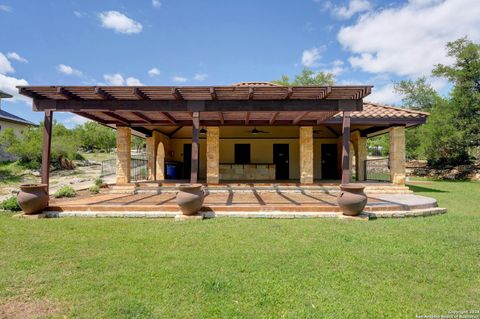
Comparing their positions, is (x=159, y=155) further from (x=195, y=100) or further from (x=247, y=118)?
(x=195, y=100)

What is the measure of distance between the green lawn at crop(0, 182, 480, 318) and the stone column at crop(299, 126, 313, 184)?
17.9 feet

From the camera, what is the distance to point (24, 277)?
3.15m

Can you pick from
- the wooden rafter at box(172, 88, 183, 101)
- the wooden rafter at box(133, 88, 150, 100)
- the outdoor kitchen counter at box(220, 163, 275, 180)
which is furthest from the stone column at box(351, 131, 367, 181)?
the wooden rafter at box(133, 88, 150, 100)

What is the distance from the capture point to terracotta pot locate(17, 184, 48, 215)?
627 cm

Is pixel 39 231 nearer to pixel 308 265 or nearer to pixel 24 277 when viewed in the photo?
pixel 24 277

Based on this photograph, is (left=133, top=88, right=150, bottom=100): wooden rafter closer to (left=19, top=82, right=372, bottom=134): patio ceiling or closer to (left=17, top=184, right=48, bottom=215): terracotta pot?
(left=19, top=82, right=372, bottom=134): patio ceiling

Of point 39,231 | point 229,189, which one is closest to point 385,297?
point 39,231

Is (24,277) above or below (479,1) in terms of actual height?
below

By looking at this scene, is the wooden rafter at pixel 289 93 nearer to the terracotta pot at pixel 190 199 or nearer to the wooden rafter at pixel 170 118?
the terracotta pot at pixel 190 199

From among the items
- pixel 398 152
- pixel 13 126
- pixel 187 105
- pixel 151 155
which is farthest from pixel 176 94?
pixel 13 126

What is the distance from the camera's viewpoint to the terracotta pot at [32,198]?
6.27m

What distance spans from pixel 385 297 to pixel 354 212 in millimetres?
3775

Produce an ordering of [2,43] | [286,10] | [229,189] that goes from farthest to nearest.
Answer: [2,43] < [286,10] < [229,189]

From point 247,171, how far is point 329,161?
503 cm
